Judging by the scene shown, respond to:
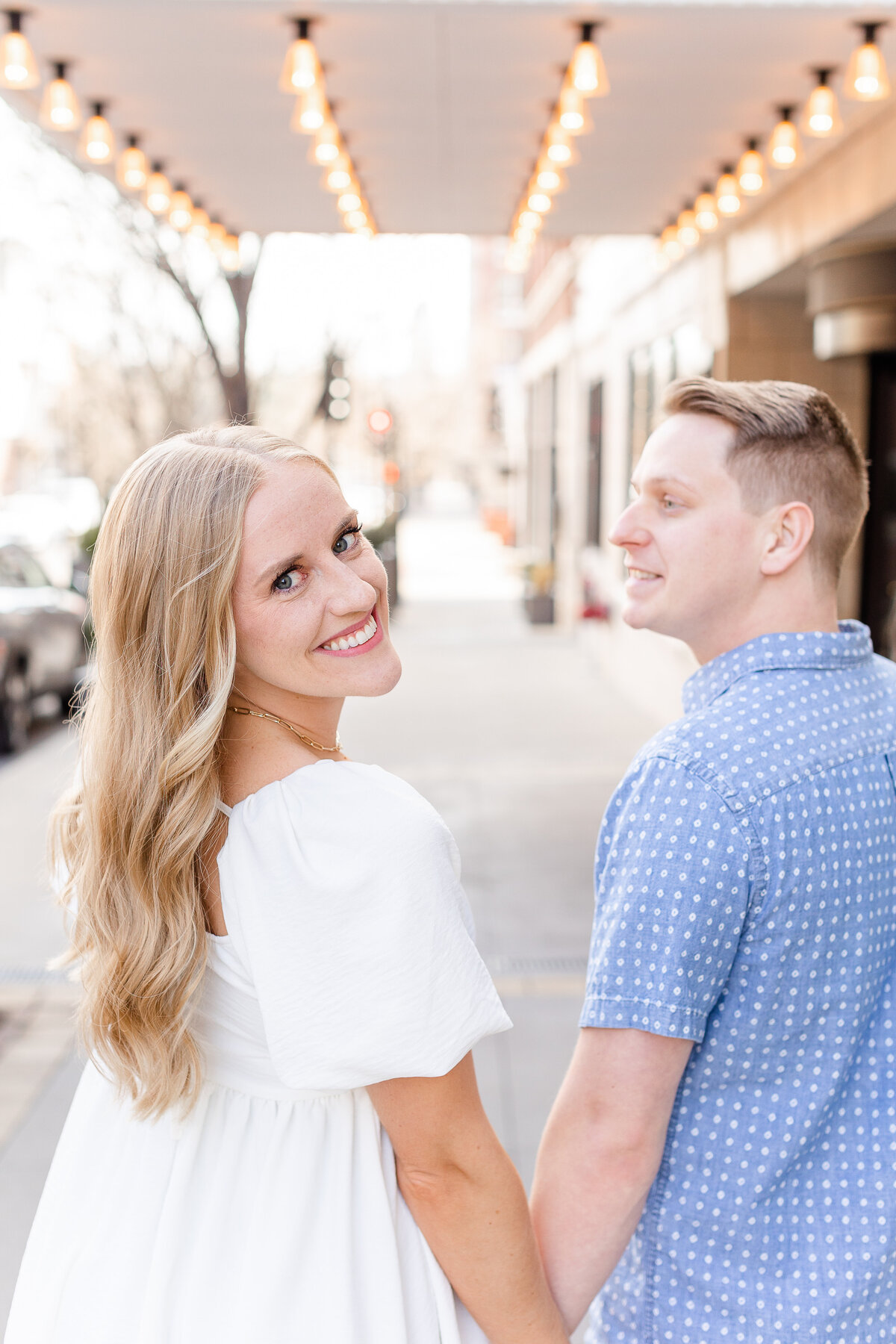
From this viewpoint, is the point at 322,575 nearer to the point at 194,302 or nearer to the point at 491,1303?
the point at 491,1303

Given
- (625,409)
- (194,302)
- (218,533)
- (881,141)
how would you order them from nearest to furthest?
(218,533) → (881,141) → (194,302) → (625,409)

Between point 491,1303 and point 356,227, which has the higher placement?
point 356,227

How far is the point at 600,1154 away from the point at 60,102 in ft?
18.4

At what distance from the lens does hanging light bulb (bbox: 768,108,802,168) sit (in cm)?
599

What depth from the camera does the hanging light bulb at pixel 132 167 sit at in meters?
6.75

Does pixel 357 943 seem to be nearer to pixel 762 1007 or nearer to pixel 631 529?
pixel 762 1007

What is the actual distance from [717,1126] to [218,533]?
0.94m

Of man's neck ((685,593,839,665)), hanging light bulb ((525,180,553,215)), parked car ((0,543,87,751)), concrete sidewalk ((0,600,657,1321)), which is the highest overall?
hanging light bulb ((525,180,553,215))

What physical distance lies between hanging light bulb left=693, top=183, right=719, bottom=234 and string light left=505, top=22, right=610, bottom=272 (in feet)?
2.99

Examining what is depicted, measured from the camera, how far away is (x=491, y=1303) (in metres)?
1.45

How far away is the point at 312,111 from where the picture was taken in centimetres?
563

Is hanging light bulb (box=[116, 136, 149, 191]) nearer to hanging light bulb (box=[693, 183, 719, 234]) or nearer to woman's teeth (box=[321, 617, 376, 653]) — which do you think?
hanging light bulb (box=[693, 183, 719, 234])

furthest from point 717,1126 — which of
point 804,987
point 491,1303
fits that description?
point 491,1303

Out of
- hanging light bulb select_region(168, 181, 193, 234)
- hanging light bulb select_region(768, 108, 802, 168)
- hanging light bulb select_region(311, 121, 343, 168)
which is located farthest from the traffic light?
hanging light bulb select_region(768, 108, 802, 168)
